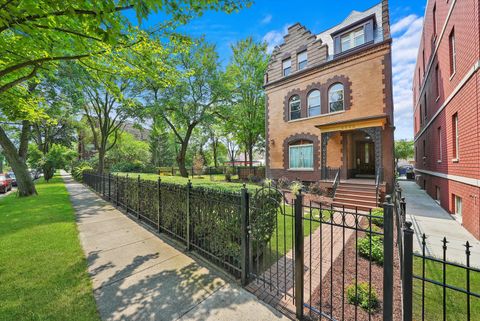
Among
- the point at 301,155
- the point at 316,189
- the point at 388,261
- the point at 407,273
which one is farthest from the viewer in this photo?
the point at 301,155

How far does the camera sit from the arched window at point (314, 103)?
42.1 feet

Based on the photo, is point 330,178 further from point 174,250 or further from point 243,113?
point 243,113

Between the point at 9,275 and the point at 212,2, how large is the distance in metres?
6.41

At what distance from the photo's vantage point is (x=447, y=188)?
27.3 ft

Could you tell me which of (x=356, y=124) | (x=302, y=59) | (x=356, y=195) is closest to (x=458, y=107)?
(x=356, y=124)

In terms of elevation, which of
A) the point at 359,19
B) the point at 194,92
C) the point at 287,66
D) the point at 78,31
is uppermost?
the point at 359,19

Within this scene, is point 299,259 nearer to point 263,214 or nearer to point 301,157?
point 263,214

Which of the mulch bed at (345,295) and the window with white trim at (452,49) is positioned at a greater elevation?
the window with white trim at (452,49)

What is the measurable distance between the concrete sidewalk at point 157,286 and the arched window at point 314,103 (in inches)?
458

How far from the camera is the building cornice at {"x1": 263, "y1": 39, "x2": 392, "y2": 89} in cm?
1041

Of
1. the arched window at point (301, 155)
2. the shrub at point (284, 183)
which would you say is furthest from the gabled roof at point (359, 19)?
the shrub at point (284, 183)

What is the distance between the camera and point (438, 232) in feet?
19.8

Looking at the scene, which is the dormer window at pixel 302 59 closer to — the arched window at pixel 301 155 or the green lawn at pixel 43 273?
the arched window at pixel 301 155

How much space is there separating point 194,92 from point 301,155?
11.6 m
